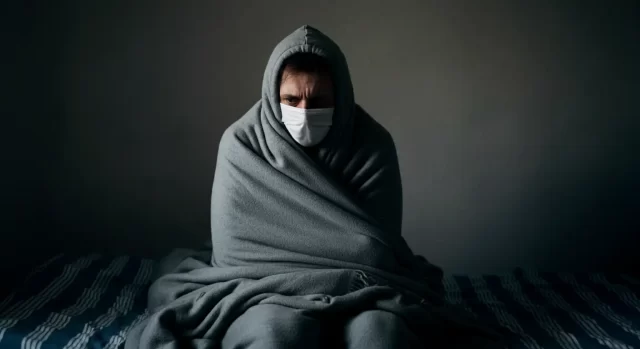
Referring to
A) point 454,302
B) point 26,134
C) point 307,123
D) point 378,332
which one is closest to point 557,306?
point 454,302

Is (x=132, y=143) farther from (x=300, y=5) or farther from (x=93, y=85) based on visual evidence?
(x=300, y=5)

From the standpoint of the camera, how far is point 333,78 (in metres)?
1.73

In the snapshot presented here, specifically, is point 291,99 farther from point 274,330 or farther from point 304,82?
point 274,330

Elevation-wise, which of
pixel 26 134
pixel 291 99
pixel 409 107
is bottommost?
pixel 26 134

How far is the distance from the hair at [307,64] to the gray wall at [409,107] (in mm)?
884

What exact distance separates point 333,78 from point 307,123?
15 centimetres

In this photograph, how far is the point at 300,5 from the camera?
2.55 metres

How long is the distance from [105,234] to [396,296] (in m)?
1.60

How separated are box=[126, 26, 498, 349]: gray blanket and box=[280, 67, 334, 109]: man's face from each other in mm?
28

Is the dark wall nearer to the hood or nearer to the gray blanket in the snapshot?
the gray blanket

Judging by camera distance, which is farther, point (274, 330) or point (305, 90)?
point (305, 90)

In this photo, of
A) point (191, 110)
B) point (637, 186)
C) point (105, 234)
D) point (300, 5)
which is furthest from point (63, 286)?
point (637, 186)

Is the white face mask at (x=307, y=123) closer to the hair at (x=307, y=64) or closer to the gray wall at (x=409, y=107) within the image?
the hair at (x=307, y=64)

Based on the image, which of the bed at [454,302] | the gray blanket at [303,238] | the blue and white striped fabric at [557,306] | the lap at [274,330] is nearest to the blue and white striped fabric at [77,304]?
the bed at [454,302]
